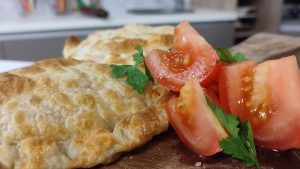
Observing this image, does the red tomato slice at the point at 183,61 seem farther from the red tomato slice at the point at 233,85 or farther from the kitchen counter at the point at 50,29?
the kitchen counter at the point at 50,29

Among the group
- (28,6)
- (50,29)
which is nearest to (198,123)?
(50,29)

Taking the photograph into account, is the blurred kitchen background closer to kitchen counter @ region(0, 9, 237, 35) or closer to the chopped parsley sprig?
kitchen counter @ region(0, 9, 237, 35)

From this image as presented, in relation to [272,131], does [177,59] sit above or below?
above

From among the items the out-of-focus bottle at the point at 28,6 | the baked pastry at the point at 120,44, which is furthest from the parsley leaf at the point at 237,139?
the out-of-focus bottle at the point at 28,6

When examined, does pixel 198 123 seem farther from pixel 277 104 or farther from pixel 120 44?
pixel 120 44

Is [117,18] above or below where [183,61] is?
below

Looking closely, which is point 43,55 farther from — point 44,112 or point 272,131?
point 272,131

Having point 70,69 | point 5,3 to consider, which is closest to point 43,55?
point 5,3
